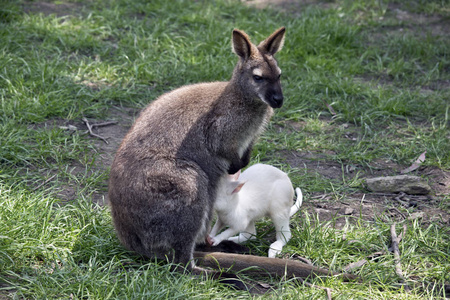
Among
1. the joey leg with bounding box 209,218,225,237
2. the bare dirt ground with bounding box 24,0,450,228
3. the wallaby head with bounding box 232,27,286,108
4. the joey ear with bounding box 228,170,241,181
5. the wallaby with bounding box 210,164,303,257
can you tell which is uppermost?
the wallaby head with bounding box 232,27,286,108

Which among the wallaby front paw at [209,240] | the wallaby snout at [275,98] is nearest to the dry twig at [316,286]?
the wallaby front paw at [209,240]

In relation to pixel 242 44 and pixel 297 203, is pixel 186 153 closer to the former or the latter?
pixel 242 44

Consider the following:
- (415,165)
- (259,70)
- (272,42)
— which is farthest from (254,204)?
(415,165)

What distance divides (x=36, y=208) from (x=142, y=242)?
3.44 feet

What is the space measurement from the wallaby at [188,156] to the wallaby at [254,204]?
12cm

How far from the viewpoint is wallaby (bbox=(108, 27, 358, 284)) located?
3924mm

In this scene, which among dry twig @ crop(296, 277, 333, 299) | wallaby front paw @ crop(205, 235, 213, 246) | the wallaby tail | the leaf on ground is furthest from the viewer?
the leaf on ground

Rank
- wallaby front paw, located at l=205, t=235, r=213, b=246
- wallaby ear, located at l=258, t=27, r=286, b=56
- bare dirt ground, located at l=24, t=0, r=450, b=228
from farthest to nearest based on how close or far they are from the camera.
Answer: bare dirt ground, located at l=24, t=0, r=450, b=228, wallaby ear, located at l=258, t=27, r=286, b=56, wallaby front paw, located at l=205, t=235, r=213, b=246

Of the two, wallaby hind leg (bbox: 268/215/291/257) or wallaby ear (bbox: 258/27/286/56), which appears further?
wallaby ear (bbox: 258/27/286/56)

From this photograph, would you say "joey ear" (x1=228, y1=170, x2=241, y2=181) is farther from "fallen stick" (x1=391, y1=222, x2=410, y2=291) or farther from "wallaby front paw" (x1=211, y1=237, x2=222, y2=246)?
"fallen stick" (x1=391, y1=222, x2=410, y2=291)

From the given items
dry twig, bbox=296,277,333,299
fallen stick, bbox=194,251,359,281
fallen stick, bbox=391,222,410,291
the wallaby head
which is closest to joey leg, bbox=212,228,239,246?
fallen stick, bbox=194,251,359,281

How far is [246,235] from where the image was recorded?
457 centimetres

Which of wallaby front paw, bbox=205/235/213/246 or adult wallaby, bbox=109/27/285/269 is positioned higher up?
adult wallaby, bbox=109/27/285/269

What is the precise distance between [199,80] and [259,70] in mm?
2588
